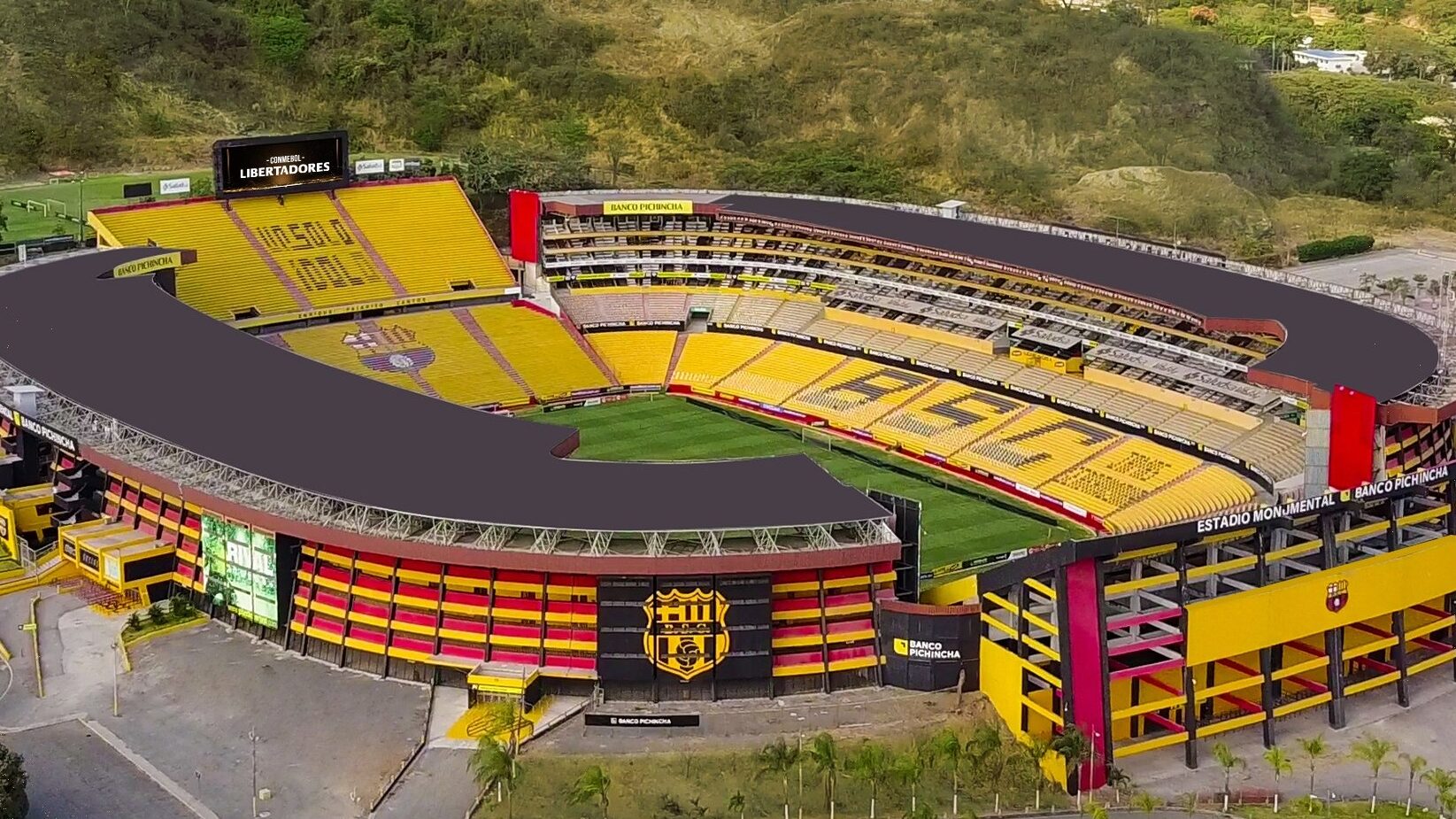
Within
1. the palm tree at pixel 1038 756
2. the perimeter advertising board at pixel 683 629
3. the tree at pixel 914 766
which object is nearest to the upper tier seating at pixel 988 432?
the palm tree at pixel 1038 756

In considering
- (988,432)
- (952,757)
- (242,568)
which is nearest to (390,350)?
(988,432)

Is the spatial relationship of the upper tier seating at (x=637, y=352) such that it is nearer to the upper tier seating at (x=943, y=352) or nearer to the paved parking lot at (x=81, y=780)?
the upper tier seating at (x=943, y=352)

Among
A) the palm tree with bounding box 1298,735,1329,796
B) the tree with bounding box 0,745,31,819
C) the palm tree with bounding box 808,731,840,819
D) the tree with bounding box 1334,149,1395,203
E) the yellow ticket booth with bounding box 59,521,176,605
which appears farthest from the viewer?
the tree with bounding box 1334,149,1395,203

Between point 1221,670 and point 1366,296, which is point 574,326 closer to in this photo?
point 1366,296

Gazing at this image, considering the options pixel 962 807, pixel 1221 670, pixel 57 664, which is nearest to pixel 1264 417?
pixel 1221 670

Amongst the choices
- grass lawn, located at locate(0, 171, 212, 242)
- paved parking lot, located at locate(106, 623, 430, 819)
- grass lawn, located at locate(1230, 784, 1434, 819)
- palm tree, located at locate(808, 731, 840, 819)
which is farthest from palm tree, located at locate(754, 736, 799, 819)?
grass lawn, located at locate(0, 171, 212, 242)

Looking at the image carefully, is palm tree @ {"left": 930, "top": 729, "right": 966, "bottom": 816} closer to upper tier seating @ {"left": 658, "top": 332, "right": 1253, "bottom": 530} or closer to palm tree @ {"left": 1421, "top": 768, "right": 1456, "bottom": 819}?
palm tree @ {"left": 1421, "top": 768, "right": 1456, "bottom": 819}
